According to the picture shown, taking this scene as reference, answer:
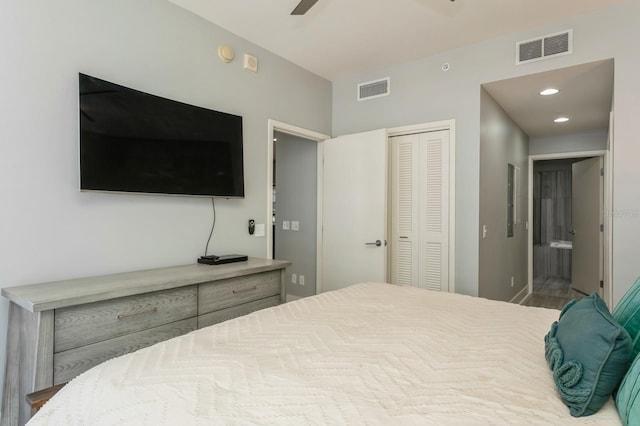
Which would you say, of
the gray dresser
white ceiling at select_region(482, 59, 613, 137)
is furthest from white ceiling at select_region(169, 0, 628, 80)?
the gray dresser

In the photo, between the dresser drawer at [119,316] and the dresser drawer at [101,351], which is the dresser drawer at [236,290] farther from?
the dresser drawer at [101,351]

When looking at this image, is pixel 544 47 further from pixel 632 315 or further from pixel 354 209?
pixel 632 315

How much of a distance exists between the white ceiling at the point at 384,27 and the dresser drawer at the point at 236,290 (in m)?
2.05

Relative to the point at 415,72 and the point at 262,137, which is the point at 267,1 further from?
the point at 415,72

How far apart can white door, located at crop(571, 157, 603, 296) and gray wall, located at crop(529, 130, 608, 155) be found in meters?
0.24

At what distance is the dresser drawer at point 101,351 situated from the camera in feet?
5.46

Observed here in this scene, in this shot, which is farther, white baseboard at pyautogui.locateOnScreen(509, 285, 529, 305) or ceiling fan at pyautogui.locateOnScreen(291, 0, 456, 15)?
white baseboard at pyautogui.locateOnScreen(509, 285, 529, 305)

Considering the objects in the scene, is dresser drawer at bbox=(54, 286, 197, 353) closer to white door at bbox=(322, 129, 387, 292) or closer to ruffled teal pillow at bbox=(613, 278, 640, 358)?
white door at bbox=(322, 129, 387, 292)

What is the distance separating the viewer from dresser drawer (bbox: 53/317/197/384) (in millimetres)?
1663

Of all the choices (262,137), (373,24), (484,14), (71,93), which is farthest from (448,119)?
(71,93)

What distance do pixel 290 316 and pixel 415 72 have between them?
299 centimetres

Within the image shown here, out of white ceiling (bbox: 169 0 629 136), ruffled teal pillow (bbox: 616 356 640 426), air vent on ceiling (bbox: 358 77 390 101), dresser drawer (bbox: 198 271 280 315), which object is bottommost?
dresser drawer (bbox: 198 271 280 315)

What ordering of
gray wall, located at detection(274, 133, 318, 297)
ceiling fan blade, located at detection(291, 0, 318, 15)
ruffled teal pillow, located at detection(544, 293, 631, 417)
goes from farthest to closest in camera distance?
1. gray wall, located at detection(274, 133, 318, 297)
2. ceiling fan blade, located at detection(291, 0, 318, 15)
3. ruffled teal pillow, located at detection(544, 293, 631, 417)

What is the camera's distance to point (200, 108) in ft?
9.07
